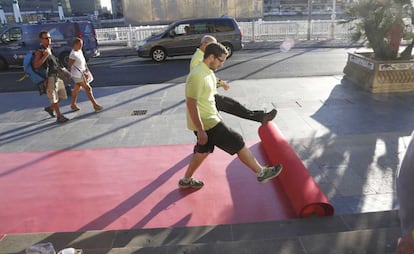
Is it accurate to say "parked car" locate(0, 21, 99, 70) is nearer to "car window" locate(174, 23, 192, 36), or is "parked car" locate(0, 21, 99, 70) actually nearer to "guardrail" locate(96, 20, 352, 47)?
"car window" locate(174, 23, 192, 36)

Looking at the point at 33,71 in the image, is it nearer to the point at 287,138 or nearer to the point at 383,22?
A: the point at 287,138

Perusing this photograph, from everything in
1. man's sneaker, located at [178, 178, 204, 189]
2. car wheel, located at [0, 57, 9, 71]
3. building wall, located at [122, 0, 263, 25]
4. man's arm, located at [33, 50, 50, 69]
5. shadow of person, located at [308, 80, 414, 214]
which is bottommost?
shadow of person, located at [308, 80, 414, 214]

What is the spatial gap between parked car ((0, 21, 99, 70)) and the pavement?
5379 millimetres

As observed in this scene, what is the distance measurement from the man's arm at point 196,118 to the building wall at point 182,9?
28271 millimetres

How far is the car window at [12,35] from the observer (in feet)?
48.4

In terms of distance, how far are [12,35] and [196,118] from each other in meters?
14.3

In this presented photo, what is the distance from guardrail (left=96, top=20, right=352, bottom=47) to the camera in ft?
67.6

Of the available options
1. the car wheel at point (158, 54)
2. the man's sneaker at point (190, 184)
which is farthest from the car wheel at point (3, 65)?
the man's sneaker at point (190, 184)

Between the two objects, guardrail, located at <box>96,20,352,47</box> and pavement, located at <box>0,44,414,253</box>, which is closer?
pavement, located at <box>0,44,414,253</box>

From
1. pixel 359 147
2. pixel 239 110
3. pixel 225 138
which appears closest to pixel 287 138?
pixel 359 147

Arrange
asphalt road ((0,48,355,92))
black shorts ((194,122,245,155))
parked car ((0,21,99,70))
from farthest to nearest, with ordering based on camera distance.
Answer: parked car ((0,21,99,70)), asphalt road ((0,48,355,92)), black shorts ((194,122,245,155))

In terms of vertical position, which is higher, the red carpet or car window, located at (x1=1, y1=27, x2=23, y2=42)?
car window, located at (x1=1, y1=27, x2=23, y2=42)

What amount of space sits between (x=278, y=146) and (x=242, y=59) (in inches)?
440

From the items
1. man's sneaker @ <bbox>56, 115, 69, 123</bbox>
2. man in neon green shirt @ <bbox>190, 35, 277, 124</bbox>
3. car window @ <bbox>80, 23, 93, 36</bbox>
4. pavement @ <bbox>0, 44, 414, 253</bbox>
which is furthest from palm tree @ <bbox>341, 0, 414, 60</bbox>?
car window @ <bbox>80, 23, 93, 36</bbox>
